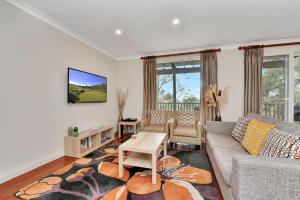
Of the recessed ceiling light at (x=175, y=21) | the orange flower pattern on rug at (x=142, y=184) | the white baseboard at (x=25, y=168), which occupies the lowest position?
the orange flower pattern on rug at (x=142, y=184)

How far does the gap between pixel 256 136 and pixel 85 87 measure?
3152 millimetres

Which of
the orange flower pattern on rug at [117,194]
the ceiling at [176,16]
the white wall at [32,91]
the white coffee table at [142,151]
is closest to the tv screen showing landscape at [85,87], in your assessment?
the white wall at [32,91]

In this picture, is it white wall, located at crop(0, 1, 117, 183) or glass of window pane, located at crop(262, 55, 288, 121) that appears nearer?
white wall, located at crop(0, 1, 117, 183)

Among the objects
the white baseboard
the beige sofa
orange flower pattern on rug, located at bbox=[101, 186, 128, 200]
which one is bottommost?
orange flower pattern on rug, located at bbox=[101, 186, 128, 200]

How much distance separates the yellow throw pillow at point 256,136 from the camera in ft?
5.43

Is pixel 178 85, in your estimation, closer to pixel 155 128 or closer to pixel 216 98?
pixel 216 98

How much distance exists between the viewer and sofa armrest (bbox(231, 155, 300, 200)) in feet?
3.38

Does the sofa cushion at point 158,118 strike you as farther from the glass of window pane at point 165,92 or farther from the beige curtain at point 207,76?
the beige curtain at point 207,76

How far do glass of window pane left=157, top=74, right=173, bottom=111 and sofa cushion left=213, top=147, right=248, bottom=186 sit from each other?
243 cm

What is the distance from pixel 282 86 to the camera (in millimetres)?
3445

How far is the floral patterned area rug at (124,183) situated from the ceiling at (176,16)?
2.43 metres

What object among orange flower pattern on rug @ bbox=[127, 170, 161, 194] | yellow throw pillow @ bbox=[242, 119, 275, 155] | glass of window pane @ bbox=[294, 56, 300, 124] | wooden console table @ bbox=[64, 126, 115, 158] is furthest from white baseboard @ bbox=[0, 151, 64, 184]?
glass of window pane @ bbox=[294, 56, 300, 124]

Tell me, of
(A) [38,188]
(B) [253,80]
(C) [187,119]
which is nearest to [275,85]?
(B) [253,80]

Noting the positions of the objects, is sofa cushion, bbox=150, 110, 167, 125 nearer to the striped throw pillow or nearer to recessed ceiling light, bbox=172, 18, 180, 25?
recessed ceiling light, bbox=172, 18, 180, 25
